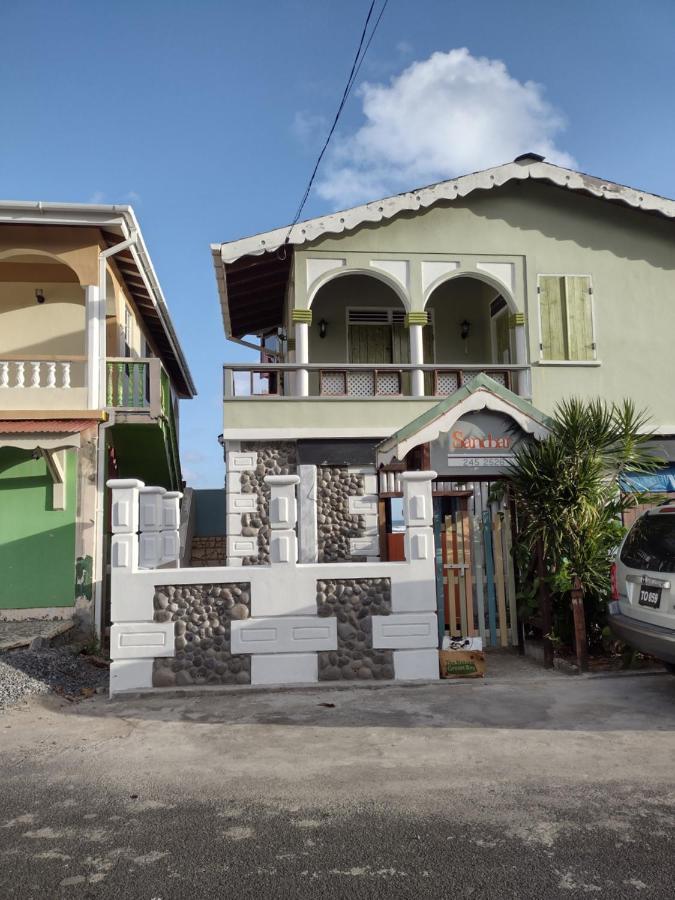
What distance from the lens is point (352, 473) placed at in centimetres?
1229

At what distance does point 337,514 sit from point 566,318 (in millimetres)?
5809

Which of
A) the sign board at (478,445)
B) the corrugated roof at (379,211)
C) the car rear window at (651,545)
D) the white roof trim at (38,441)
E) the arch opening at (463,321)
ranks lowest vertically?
the car rear window at (651,545)

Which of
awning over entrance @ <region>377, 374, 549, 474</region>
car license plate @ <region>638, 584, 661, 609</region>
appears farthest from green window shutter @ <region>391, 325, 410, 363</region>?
car license plate @ <region>638, 584, 661, 609</region>

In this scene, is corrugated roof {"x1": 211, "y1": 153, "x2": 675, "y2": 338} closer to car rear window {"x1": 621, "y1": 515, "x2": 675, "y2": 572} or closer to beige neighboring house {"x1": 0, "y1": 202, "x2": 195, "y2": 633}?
beige neighboring house {"x1": 0, "y1": 202, "x2": 195, "y2": 633}

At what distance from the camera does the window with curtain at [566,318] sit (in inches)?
512

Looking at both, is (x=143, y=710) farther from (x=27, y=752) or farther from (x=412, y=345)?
(x=412, y=345)

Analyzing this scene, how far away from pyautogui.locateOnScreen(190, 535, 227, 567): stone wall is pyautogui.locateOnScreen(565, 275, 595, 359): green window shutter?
8.30 m

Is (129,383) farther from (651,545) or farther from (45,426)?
(651,545)

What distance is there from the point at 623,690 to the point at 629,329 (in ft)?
28.3

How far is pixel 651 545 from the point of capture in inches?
241

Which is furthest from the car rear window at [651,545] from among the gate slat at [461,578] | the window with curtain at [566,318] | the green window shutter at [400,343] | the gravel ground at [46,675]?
the green window shutter at [400,343]

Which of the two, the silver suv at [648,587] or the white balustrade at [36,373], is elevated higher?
the white balustrade at [36,373]

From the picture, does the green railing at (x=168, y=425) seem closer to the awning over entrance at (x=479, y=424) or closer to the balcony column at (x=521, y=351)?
the awning over entrance at (x=479, y=424)

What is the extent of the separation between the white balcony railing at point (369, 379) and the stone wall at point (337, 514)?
57.8 inches
